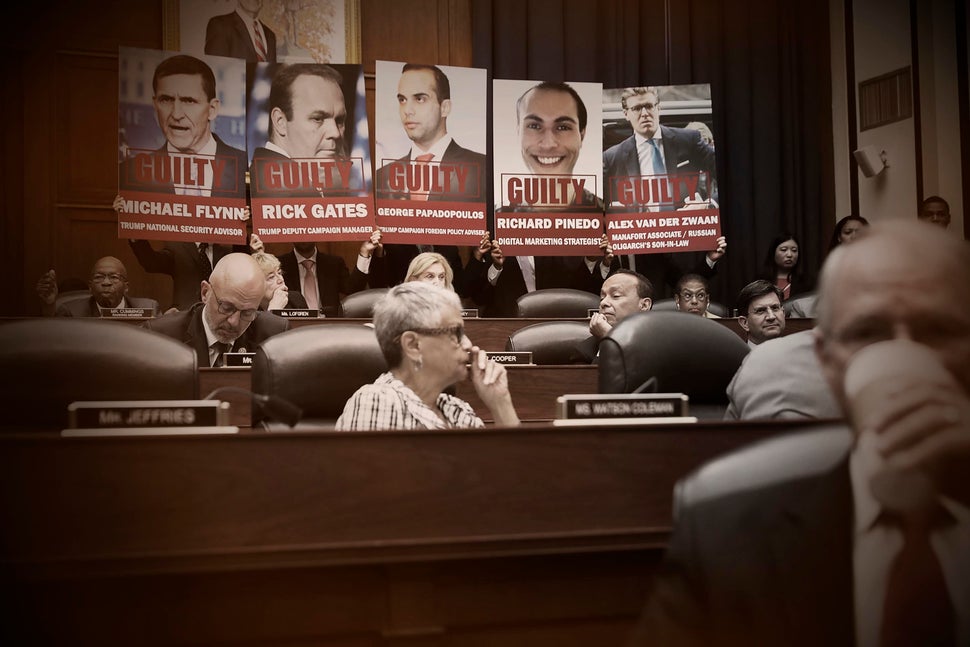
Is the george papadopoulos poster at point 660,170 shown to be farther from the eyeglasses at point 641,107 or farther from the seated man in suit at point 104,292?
the seated man in suit at point 104,292

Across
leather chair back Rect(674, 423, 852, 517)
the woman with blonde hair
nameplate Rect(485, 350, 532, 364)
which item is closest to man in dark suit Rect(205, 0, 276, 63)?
the woman with blonde hair

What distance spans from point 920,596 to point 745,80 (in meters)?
7.39

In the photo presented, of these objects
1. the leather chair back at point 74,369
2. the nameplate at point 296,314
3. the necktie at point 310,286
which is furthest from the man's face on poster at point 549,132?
the leather chair back at point 74,369

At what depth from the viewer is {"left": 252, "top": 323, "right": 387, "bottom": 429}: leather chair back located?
2289 mm

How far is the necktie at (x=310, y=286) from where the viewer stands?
17.9 ft

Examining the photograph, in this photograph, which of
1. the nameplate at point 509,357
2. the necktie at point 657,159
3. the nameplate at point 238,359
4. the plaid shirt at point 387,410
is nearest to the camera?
the plaid shirt at point 387,410

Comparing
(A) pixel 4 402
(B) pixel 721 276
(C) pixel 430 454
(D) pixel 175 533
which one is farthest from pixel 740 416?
(B) pixel 721 276

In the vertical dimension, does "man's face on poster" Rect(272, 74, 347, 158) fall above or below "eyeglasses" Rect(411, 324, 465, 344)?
above

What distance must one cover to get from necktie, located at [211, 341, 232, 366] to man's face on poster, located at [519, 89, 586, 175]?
2.84 metres

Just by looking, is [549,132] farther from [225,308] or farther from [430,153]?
[225,308]

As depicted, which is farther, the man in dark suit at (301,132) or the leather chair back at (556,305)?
the man in dark suit at (301,132)

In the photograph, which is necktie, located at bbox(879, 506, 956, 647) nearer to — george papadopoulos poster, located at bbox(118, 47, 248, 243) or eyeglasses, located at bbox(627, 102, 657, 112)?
george papadopoulos poster, located at bbox(118, 47, 248, 243)

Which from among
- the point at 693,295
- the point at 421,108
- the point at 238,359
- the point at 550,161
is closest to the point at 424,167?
the point at 421,108

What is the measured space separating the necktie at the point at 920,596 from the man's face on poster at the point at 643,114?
5.74m
